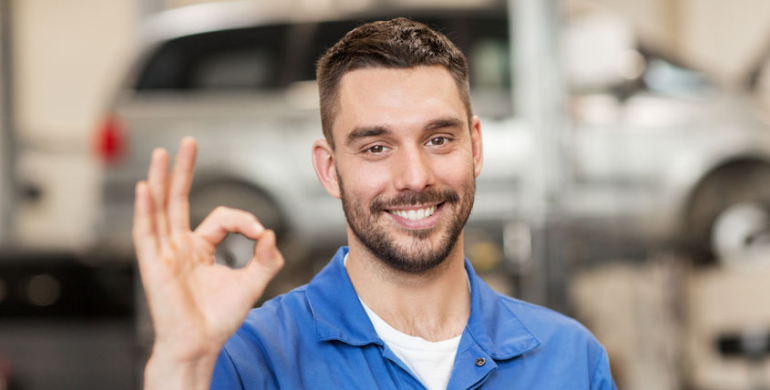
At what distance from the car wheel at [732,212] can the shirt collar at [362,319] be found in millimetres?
2778

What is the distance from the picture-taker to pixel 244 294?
963mm

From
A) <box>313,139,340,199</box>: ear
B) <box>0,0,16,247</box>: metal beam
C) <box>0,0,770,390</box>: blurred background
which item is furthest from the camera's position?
<box>0,0,16,247</box>: metal beam

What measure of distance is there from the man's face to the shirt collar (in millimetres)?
79

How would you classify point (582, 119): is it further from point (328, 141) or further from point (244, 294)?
point (244, 294)

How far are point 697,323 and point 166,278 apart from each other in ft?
11.7

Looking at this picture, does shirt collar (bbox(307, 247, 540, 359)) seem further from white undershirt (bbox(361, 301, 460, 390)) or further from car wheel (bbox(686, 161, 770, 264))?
car wheel (bbox(686, 161, 770, 264))

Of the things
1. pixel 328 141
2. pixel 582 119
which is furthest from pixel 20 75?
pixel 328 141

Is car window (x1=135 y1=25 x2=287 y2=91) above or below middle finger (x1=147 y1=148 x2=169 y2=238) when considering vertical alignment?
above

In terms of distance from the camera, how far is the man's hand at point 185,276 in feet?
3.00

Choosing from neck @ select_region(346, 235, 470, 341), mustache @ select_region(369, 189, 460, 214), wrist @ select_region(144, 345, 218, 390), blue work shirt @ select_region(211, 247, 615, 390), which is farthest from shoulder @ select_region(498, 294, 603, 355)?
wrist @ select_region(144, 345, 218, 390)

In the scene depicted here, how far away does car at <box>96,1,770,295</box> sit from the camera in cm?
360

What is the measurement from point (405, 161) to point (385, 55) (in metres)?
0.14

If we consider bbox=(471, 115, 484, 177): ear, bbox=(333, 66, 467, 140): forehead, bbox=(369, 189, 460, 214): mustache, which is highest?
bbox=(333, 66, 467, 140): forehead

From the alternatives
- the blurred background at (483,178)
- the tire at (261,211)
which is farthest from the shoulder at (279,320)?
the tire at (261,211)
